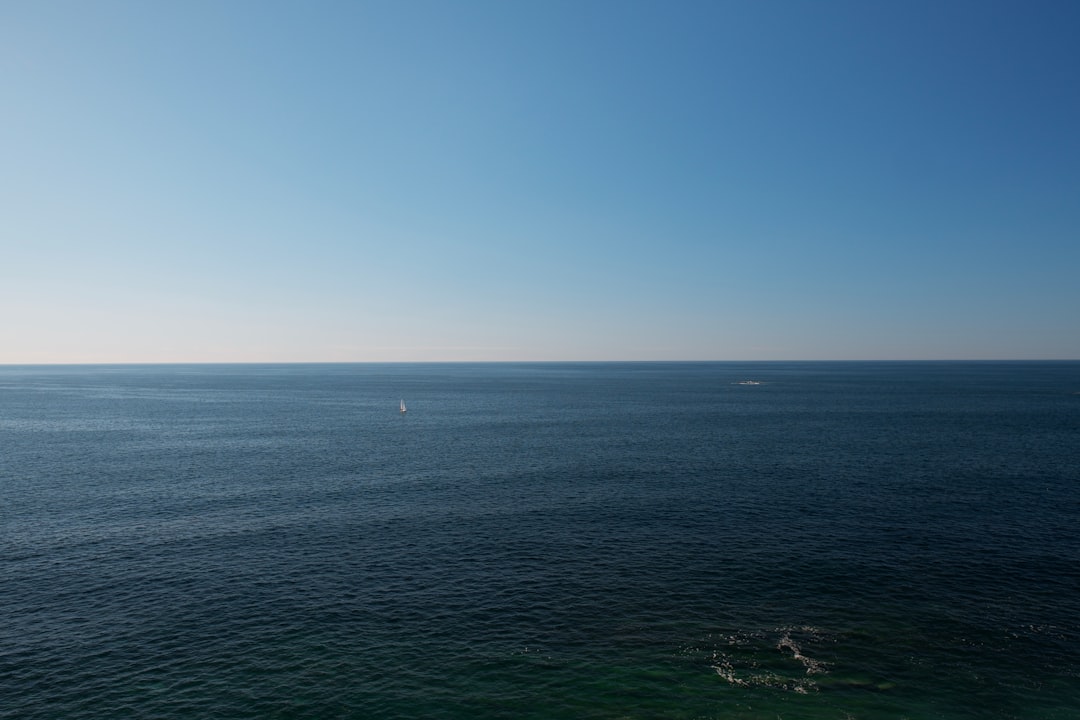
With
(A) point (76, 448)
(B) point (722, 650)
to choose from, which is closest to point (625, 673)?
→ (B) point (722, 650)

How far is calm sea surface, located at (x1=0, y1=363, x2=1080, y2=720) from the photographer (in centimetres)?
4325

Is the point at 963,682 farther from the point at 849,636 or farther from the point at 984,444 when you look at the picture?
the point at 984,444

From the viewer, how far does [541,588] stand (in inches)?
2379

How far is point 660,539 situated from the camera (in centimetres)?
7456

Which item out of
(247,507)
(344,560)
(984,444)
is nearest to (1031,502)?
(984,444)

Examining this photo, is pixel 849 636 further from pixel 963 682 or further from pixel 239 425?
pixel 239 425

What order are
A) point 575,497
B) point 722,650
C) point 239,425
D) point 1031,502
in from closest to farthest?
point 722,650, point 1031,502, point 575,497, point 239,425

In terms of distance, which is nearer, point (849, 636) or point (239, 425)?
point (849, 636)

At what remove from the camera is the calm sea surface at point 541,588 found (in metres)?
43.2

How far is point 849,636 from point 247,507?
79.9 metres

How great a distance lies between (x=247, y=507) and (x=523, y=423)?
101 m

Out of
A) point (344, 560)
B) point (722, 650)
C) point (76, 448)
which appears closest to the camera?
point (722, 650)

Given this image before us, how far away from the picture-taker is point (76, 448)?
135m

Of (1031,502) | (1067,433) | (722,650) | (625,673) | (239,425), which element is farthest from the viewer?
(239,425)
